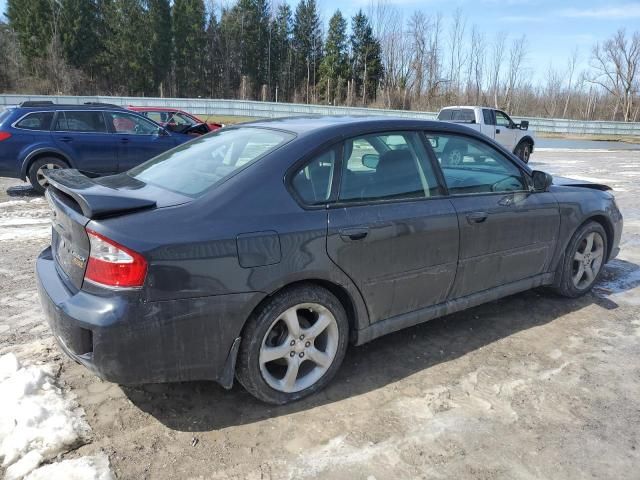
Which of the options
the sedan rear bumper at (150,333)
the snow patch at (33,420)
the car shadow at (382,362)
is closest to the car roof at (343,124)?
the sedan rear bumper at (150,333)

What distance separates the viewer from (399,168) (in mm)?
3443

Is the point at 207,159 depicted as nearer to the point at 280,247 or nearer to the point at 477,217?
the point at 280,247

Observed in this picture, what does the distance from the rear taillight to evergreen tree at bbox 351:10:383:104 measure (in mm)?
65426

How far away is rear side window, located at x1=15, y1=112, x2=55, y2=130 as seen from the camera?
9.14m

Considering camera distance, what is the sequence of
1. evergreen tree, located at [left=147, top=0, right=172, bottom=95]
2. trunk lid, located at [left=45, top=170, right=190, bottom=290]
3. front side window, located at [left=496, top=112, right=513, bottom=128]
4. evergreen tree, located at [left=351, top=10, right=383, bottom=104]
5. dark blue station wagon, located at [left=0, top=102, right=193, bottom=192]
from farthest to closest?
Result: evergreen tree, located at [left=351, top=10, right=383, bottom=104], evergreen tree, located at [left=147, top=0, right=172, bottom=95], front side window, located at [left=496, top=112, right=513, bottom=128], dark blue station wagon, located at [left=0, top=102, right=193, bottom=192], trunk lid, located at [left=45, top=170, right=190, bottom=290]

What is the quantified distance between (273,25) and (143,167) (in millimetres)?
71724

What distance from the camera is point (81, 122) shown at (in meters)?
9.59

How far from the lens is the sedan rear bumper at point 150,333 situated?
2439mm

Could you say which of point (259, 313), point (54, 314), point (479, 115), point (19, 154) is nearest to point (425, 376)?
point (259, 313)

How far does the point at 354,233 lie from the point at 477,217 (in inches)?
44.5

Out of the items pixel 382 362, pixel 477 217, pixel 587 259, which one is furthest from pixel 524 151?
pixel 382 362

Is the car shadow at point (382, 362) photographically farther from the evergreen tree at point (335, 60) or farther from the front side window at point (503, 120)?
the evergreen tree at point (335, 60)

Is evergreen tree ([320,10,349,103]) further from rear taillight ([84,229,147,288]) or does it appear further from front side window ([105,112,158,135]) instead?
rear taillight ([84,229,147,288])

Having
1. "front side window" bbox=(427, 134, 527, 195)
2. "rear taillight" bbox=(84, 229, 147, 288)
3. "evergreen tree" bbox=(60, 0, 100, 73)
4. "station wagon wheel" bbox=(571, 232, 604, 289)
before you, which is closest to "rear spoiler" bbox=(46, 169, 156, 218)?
"rear taillight" bbox=(84, 229, 147, 288)
